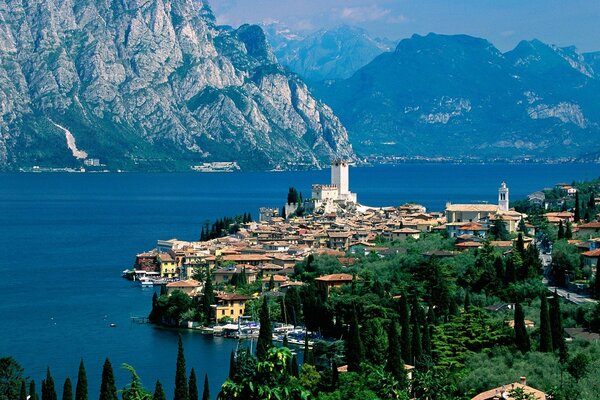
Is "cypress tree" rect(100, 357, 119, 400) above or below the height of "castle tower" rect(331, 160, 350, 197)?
below

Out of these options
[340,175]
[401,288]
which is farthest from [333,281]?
[340,175]

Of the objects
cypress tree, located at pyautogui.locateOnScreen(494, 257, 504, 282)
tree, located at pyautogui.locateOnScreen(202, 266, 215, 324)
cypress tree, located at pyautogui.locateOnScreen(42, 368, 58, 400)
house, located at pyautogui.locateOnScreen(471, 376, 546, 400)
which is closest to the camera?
house, located at pyautogui.locateOnScreen(471, 376, 546, 400)

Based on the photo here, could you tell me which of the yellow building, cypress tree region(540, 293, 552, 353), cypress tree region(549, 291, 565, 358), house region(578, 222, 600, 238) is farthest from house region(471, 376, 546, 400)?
the yellow building

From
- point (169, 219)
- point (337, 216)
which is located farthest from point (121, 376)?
point (169, 219)

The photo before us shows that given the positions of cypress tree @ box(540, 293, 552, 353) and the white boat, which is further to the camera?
the white boat

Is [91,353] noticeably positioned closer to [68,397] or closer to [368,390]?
[68,397]

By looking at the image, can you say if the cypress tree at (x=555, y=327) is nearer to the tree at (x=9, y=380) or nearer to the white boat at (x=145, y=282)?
the tree at (x=9, y=380)

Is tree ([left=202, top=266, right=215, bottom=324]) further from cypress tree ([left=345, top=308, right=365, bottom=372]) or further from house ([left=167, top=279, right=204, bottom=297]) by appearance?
cypress tree ([left=345, top=308, right=365, bottom=372])
